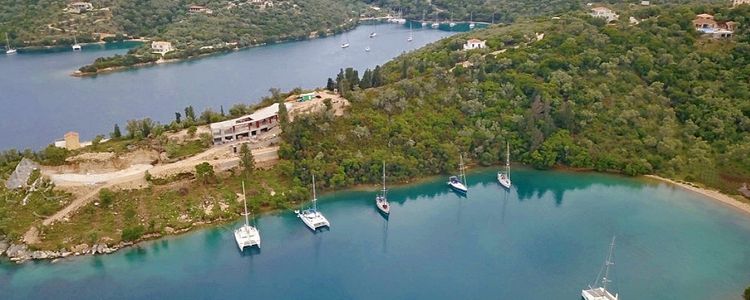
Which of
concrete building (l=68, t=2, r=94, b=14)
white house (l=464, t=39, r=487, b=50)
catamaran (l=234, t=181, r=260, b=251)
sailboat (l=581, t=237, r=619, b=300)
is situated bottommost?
sailboat (l=581, t=237, r=619, b=300)

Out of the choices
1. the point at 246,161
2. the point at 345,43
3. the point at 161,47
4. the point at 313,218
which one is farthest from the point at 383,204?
the point at 345,43

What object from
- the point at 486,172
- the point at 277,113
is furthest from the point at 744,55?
the point at 277,113

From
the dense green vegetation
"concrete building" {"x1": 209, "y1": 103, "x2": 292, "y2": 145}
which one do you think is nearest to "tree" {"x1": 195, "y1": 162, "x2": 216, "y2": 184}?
"concrete building" {"x1": 209, "y1": 103, "x2": 292, "y2": 145}

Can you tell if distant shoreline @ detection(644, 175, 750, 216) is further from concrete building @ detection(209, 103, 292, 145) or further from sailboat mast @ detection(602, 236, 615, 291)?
concrete building @ detection(209, 103, 292, 145)

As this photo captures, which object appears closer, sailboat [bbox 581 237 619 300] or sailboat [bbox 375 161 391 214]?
sailboat [bbox 581 237 619 300]

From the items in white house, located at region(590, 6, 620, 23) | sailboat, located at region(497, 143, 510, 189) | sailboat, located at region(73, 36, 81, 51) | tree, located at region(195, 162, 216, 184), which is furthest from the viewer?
sailboat, located at region(73, 36, 81, 51)

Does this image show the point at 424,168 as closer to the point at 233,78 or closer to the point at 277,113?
→ the point at 277,113
